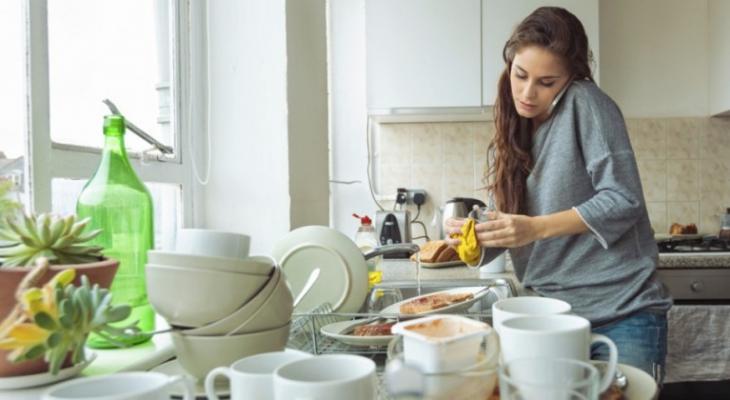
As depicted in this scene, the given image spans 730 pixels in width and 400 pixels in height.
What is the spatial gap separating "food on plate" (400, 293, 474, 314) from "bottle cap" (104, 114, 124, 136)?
0.52 meters

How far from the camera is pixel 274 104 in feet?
4.70

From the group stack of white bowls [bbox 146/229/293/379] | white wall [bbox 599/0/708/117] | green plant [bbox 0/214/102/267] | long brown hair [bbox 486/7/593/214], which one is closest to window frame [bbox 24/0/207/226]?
green plant [bbox 0/214/102/267]

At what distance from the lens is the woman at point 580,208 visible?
116 centimetres

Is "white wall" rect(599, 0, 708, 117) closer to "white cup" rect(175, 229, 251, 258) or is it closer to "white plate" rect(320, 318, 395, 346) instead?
"white plate" rect(320, 318, 395, 346)

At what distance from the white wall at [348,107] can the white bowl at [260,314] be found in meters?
2.21

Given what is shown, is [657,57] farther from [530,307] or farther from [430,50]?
[530,307]

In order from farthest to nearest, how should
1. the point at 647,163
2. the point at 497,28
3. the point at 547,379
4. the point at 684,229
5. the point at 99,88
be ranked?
the point at 647,163
the point at 684,229
the point at 497,28
the point at 99,88
the point at 547,379

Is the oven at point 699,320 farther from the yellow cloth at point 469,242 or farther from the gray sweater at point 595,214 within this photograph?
the yellow cloth at point 469,242

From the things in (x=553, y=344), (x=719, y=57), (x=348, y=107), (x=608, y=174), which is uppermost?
(x=719, y=57)

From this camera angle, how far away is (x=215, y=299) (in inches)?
22.2

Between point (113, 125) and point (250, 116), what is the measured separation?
689 millimetres

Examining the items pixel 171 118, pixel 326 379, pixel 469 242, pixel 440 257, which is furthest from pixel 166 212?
pixel 326 379

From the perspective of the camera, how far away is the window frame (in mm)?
850

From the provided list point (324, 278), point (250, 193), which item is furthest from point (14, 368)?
point (250, 193)
